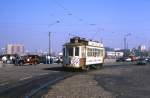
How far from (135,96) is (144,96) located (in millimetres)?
415

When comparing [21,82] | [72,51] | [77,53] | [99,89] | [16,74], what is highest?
[72,51]

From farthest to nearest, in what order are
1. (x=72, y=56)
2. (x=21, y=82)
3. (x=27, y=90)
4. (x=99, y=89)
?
(x=72, y=56) → (x=21, y=82) → (x=99, y=89) → (x=27, y=90)

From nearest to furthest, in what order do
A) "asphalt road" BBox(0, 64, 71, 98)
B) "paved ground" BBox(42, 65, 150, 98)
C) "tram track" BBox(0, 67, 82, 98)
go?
"tram track" BBox(0, 67, 82, 98)
"paved ground" BBox(42, 65, 150, 98)
"asphalt road" BBox(0, 64, 71, 98)

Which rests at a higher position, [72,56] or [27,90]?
[72,56]

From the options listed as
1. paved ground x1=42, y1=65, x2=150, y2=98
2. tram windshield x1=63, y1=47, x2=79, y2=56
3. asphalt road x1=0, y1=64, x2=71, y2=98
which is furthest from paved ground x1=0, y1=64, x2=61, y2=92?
paved ground x1=42, y1=65, x2=150, y2=98

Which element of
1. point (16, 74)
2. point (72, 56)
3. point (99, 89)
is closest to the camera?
point (99, 89)

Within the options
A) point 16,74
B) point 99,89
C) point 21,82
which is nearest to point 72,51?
point 16,74

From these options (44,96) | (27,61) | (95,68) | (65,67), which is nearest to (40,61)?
(27,61)

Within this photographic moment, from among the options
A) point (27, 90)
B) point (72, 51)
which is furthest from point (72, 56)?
point (27, 90)

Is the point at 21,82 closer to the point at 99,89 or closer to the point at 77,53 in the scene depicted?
the point at 99,89

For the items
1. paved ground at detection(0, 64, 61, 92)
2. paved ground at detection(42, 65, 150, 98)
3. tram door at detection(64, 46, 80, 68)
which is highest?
tram door at detection(64, 46, 80, 68)

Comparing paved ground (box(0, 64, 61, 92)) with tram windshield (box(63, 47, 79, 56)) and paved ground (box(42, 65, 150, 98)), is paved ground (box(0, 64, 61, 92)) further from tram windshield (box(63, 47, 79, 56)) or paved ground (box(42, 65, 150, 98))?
paved ground (box(42, 65, 150, 98))

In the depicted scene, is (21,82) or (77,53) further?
(77,53)

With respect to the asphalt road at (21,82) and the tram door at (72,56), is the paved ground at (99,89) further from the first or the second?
the tram door at (72,56)
